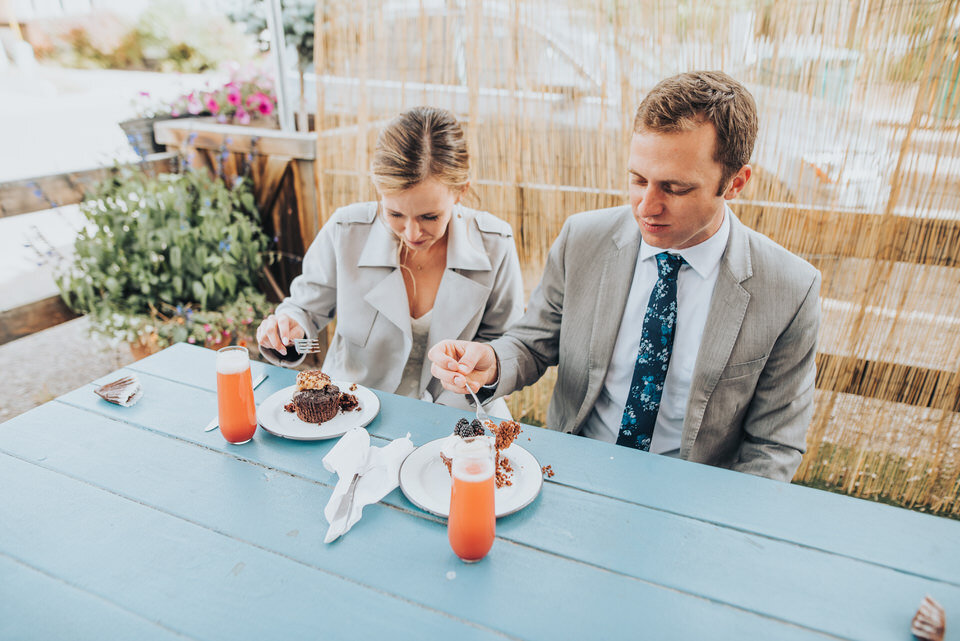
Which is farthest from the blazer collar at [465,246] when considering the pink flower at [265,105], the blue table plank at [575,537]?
the pink flower at [265,105]

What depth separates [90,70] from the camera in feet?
36.2

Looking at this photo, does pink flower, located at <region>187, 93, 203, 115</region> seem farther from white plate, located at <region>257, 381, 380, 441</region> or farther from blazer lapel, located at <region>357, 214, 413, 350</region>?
white plate, located at <region>257, 381, 380, 441</region>

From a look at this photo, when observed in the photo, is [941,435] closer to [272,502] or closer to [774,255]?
[774,255]

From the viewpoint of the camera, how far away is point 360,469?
1267 millimetres

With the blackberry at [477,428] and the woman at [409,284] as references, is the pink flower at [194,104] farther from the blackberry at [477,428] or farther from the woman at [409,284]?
the blackberry at [477,428]

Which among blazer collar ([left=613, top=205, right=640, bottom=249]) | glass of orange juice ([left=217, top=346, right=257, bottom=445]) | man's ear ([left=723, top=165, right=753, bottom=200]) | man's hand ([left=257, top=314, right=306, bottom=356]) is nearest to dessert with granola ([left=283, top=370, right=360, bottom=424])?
glass of orange juice ([left=217, top=346, right=257, bottom=445])

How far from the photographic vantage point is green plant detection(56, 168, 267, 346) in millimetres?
2832

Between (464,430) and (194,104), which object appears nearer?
(464,430)

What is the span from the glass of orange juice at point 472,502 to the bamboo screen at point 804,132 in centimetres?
135

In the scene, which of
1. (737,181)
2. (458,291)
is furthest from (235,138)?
(737,181)

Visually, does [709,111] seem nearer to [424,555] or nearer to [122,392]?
[424,555]

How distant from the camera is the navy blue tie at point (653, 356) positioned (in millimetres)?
1603

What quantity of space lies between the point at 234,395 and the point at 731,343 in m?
1.22

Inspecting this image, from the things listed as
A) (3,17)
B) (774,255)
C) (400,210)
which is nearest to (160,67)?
(3,17)
